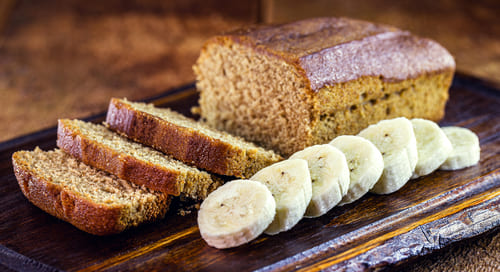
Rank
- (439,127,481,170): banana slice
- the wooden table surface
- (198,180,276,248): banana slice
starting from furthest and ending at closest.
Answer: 1. the wooden table surface
2. (439,127,481,170): banana slice
3. (198,180,276,248): banana slice

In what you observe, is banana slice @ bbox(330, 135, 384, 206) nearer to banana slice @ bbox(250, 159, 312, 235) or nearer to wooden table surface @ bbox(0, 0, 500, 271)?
banana slice @ bbox(250, 159, 312, 235)

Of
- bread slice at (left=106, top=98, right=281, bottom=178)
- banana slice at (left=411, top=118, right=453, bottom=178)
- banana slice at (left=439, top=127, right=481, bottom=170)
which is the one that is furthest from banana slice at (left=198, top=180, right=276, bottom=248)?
banana slice at (left=439, top=127, right=481, bottom=170)

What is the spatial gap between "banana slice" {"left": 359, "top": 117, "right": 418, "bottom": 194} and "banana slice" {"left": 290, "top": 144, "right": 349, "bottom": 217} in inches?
14.4

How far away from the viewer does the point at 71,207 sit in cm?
351

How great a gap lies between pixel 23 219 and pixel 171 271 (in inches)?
43.6

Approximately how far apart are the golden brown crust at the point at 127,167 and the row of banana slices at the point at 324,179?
0.30m

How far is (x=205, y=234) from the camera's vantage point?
329 centimetres

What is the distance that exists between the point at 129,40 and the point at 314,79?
388cm

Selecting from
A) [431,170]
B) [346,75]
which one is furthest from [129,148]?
[431,170]

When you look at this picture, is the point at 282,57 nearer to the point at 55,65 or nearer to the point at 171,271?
the point at 171,271

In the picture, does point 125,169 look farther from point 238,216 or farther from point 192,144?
point 238,216

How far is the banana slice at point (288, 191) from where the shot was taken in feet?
11.1

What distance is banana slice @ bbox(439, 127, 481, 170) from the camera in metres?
4.20

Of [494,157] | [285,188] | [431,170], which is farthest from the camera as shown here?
[494,157]
